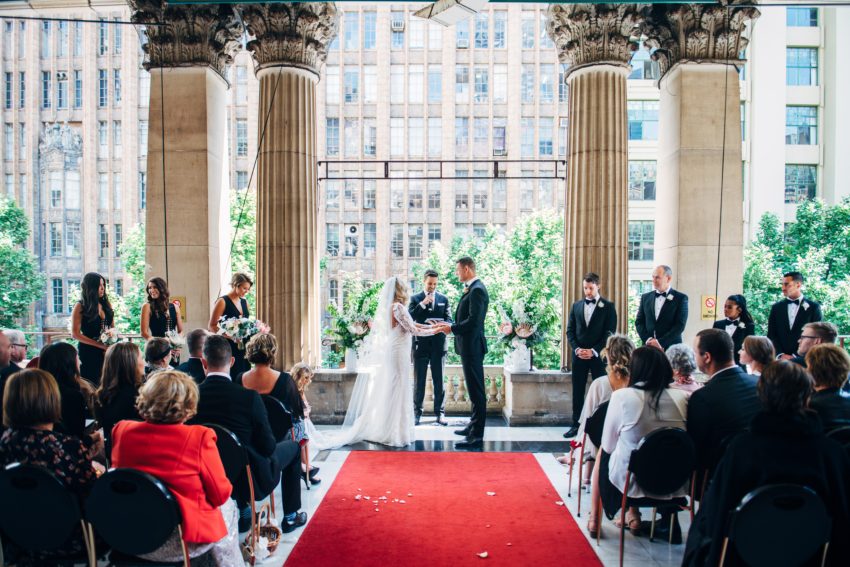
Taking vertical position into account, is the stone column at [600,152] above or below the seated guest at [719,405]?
above

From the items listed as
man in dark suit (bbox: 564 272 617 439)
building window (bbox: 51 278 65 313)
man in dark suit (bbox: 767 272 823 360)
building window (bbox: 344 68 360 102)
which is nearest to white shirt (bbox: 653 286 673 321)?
man in dark suit (bbox: 564 272 617 439)

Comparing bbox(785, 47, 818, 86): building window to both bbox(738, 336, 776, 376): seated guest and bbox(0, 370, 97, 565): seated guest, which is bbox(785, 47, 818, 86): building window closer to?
bbox(738, 336, 776, 376): seated guest

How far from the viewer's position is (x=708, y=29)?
744 centimetres

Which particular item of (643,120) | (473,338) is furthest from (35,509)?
(643,120)

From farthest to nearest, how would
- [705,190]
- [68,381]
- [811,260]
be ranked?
[811,260]
[705,190]
[68,381]

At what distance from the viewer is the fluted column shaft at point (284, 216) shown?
7895mm

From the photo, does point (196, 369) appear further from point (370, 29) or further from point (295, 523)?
point (370, 29)

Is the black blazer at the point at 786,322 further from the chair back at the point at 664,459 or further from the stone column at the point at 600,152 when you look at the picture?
the chair back at the point at 664,459

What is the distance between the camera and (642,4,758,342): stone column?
7.49m

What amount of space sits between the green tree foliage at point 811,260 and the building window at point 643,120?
10016mm

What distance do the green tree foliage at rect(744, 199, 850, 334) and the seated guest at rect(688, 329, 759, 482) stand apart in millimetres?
24144

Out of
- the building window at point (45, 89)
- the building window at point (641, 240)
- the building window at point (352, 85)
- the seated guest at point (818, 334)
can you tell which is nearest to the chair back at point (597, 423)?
the seated guest at point (818, 334)

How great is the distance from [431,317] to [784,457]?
5294 mm

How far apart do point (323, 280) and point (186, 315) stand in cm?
3605
